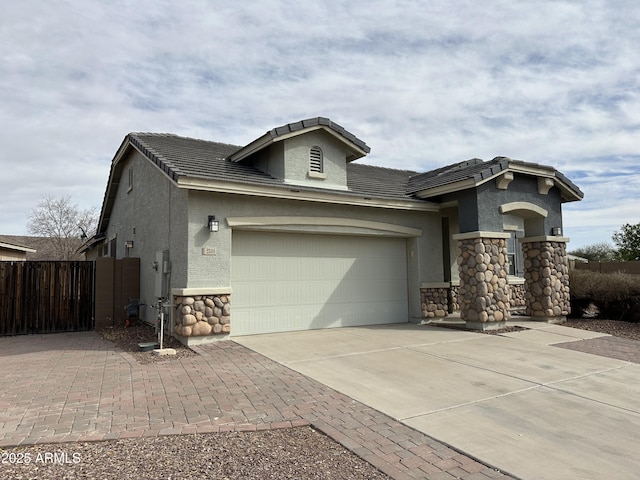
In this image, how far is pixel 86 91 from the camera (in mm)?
10797

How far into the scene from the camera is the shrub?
12.1 meters

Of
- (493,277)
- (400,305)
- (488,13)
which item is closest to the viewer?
(488,13)

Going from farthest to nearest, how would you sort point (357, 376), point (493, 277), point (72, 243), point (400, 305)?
point (72, 243)
point (400, 305)
point (493, 277)
point (357, 376)

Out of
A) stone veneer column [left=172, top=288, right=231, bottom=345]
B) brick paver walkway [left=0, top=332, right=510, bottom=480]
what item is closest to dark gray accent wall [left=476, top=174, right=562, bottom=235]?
stone veneer column [left=172, top=288, right=231, bottom=345]

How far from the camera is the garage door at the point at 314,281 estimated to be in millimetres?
9570

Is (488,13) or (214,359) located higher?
(488,13)

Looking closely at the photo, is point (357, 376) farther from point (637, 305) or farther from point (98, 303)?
point (637, 305)

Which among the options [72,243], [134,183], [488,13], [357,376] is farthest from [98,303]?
[72,243]

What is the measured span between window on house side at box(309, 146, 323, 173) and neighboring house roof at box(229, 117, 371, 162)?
1.83 feet

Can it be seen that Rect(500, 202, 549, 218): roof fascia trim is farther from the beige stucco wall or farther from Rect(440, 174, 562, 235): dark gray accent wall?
the beige stucco wall

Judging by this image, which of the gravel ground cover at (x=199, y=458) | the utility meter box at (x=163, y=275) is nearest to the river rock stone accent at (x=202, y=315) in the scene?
the utility meter box at (x=163, y=275)

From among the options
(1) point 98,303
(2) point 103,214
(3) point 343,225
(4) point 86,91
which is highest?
(4) point 86,91

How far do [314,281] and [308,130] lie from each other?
12.4 ft

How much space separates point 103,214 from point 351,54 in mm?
13405
